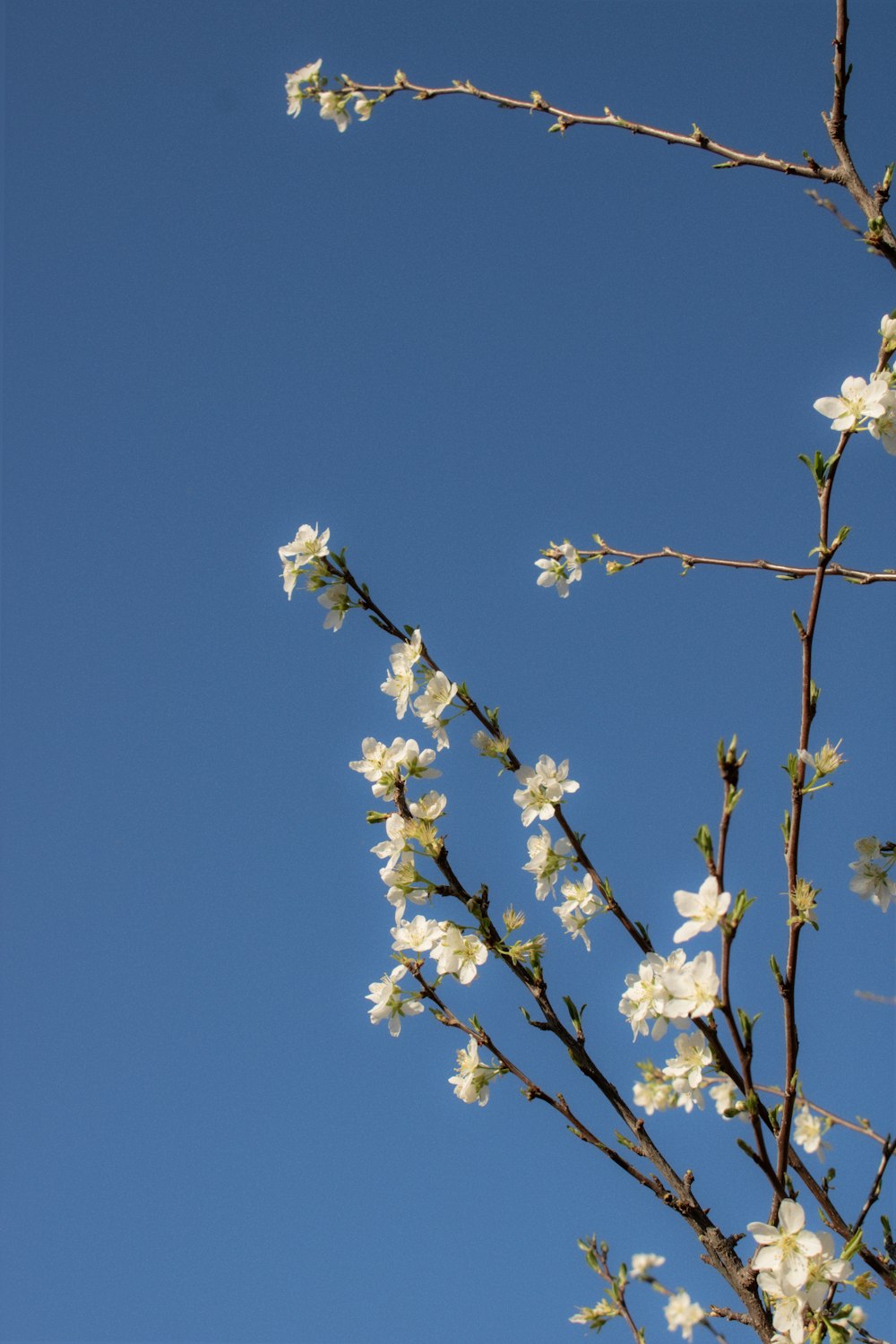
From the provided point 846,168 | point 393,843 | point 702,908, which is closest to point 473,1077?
point 393,843

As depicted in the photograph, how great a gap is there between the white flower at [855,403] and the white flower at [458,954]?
138 cm

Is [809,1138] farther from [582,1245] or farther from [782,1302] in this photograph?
[782,1302]

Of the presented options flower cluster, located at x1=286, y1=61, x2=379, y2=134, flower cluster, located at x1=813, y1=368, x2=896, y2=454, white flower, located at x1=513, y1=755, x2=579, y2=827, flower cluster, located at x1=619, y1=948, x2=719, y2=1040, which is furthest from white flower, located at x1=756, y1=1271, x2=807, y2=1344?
flower cluster, located at x1=286, y1=61, x2=379, y2=134

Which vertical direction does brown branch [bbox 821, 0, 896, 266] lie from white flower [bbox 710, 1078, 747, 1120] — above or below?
above

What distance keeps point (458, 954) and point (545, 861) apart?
30cm

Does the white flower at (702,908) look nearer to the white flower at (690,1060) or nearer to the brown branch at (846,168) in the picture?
the white flower at (690,1060)

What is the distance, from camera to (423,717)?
2.47 metres

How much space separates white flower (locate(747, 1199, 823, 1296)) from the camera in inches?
66.7

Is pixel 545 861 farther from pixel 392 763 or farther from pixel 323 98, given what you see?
pixel 323 98

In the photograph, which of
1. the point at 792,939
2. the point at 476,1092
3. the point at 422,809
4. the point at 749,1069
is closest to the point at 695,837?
the point at 792,939

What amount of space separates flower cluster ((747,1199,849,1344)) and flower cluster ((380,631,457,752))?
1251 millimetres

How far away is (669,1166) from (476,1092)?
50 cm

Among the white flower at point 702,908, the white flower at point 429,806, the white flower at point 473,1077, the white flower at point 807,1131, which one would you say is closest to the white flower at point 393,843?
the white flower at point 429,806

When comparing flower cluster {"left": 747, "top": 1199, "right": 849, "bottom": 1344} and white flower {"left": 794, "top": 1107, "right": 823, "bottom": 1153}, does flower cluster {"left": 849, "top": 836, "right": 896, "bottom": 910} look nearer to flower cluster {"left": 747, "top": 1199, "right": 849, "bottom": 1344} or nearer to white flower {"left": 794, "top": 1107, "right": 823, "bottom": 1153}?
flower cluster {"left": 747, "top": 1199, "right": 849, "bottom": 1344}
